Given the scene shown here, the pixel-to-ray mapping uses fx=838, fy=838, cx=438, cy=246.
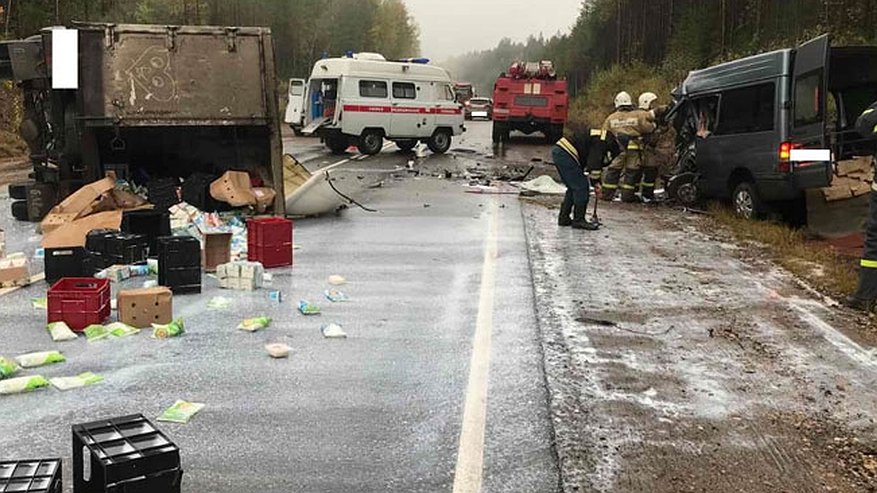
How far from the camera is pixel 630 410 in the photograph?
4477 millimetres

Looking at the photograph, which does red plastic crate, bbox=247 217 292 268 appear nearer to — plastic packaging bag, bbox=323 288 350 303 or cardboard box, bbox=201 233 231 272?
cardboard box, bbox=201 233 231 272

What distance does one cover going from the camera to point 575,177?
1081 centimetres

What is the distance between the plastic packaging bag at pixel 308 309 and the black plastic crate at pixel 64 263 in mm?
2246

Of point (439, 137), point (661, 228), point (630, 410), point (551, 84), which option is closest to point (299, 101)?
point (439, 137)

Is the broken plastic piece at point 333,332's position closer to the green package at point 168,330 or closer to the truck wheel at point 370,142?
the green package at point 168,330

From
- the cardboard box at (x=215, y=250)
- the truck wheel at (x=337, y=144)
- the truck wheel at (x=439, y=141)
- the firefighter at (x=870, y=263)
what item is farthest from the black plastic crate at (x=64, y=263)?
the truck wheel at (x=439, y=141)

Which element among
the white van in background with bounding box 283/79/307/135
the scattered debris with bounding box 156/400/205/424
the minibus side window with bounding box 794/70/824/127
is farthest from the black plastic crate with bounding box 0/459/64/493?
the white van in background with bounding box 283/79/307/135

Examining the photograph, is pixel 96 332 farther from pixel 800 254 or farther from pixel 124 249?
pixel 800 254

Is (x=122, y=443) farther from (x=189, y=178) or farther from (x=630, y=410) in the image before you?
(x=189, y=178)

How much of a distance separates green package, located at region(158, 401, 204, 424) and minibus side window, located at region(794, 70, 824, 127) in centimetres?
794

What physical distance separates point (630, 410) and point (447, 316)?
2.25 meters

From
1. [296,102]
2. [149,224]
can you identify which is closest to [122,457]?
[149,224]

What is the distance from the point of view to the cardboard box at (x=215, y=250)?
8.06 metres

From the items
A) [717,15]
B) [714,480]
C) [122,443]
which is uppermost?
[717,15]
